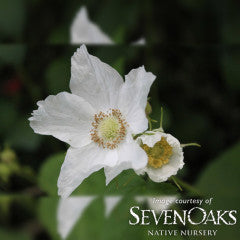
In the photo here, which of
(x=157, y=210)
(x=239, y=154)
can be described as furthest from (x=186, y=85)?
(x=157, y=210)

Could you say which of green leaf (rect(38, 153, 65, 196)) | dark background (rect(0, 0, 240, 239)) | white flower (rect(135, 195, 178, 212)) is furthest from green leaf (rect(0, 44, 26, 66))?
white flower (rect(135, 195, 178, 212))

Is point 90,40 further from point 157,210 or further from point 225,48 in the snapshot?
point 157,210

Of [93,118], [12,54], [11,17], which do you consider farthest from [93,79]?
[11,17]

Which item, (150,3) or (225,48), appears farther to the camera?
(150,3)

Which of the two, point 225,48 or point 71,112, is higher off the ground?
point 225,48

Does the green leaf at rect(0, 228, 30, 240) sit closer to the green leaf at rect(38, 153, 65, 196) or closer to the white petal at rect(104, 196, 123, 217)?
the green leaf at rect(38, 153, 65, 196)

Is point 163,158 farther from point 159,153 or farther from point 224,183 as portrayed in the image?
point 224,183
